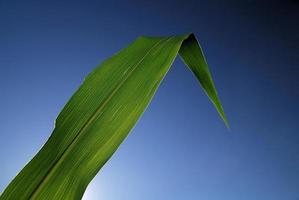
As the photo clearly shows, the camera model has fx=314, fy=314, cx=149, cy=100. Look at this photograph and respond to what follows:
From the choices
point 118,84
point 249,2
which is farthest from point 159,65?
point 249,2

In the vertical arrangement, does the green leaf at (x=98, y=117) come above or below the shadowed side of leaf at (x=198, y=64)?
below

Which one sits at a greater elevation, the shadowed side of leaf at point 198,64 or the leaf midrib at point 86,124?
the shadowed side of leaf at point 198,64

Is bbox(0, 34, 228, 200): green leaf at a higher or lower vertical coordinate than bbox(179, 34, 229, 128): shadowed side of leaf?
lower

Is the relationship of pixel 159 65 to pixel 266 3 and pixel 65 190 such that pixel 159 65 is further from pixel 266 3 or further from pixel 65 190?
pixel 266 3

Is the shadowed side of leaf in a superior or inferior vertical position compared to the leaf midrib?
superior

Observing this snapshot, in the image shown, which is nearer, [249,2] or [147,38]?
[147,38]

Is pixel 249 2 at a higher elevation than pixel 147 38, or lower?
higher
